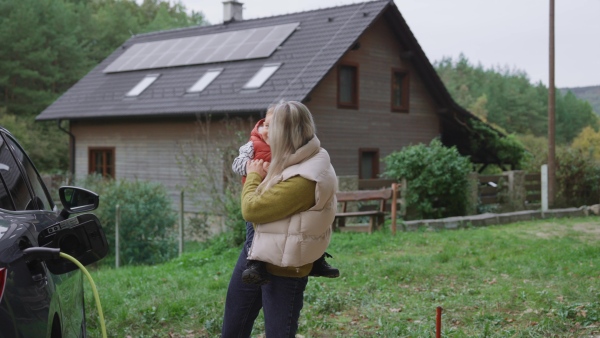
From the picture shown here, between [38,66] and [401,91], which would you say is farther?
[38,66]

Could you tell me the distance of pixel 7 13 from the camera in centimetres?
4344

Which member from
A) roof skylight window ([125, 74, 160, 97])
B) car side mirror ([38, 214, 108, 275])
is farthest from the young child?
roof skylight window ([125, 74, 160, 97])

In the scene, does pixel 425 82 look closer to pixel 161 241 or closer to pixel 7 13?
pixel 161 241

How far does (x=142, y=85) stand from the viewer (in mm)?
27703

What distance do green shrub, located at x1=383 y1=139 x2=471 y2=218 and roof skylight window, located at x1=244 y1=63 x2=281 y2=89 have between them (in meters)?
6.18

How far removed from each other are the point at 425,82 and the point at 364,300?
64.7 feet

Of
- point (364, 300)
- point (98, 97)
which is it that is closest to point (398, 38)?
point (98, 97)

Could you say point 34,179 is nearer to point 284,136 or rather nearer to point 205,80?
point 284,136

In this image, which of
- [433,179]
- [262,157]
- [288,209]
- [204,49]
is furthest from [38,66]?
[288,209]

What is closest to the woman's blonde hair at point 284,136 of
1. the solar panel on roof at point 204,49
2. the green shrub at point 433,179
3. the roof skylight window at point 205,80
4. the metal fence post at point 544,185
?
the green shrub at point 433,179

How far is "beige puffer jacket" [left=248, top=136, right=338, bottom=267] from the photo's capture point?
4355 millimetres

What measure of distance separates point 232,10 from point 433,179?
14108 millimetres

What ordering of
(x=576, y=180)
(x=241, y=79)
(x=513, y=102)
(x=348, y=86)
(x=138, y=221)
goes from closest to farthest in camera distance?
(x=138, y=221)
(x=576, y=180)
(x=241, y=79)
(x=348, y=86)
(x=513, y=102)

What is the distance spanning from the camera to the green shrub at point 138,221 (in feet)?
54.8
